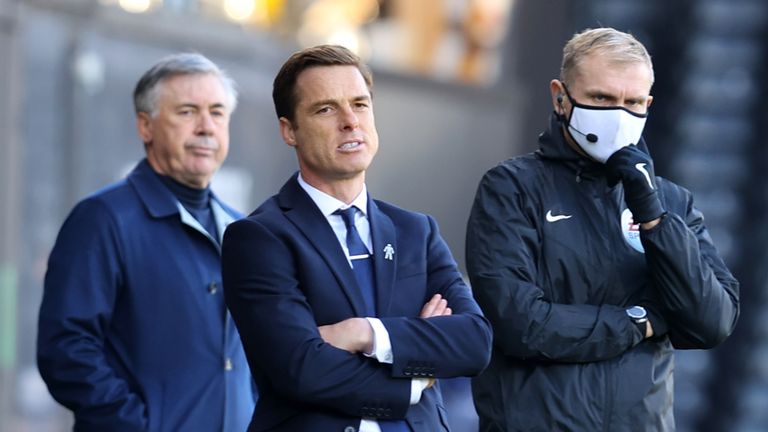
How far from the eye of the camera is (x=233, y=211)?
17.2 ft

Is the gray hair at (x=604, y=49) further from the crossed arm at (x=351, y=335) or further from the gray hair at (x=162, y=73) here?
the gray hair at (x=162, y=73)

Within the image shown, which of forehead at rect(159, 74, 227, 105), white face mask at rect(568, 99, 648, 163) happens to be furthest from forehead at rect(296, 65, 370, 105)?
forehead at rect(159, 74, 227, 105)

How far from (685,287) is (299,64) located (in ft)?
3.83

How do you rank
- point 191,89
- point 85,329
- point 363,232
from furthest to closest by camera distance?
1. point 191,89
2. point 85,329
3. point 363,232

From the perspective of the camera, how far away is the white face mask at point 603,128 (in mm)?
4172

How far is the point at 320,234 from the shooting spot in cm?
377

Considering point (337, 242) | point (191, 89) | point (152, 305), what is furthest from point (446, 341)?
point (191, 89)

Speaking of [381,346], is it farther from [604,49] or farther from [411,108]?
[411,108]

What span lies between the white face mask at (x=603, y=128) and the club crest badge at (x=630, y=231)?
0.17m

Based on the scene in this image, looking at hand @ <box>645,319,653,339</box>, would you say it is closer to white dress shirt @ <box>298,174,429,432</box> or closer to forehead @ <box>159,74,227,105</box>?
white dress shirt @ <box>298,174,429,432</box>

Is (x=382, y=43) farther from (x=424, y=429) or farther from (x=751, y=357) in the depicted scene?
(x=424, y=429)

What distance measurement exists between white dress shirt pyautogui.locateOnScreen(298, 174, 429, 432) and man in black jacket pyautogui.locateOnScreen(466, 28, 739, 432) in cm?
45

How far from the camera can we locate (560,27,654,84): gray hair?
4211 mm

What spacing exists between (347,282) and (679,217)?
986 millimetres
